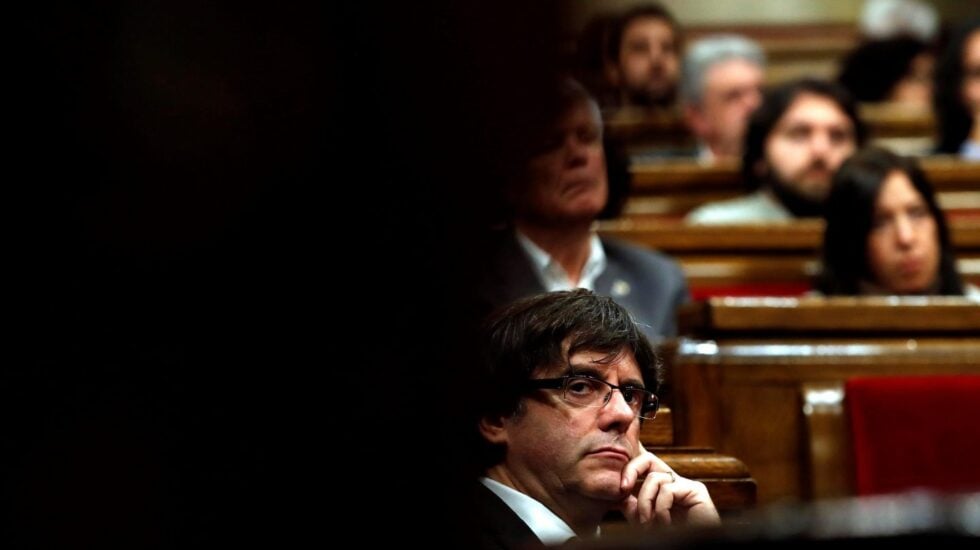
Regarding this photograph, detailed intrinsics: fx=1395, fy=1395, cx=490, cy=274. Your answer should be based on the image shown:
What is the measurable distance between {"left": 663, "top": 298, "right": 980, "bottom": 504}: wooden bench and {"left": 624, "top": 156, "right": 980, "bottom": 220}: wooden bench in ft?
2.91

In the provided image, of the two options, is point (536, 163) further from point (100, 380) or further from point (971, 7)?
point (971, 7)

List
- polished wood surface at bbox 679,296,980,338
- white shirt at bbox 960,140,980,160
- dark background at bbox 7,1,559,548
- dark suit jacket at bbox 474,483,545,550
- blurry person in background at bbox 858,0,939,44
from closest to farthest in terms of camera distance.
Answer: dark background at bbox 7,1,559,548 < dark suit jacket at bbox 474,483,545,550 < polished wood surface at bbox 679,296,980,338 < white shirt at bbox 960,140,980,160 < blurry person in background at bbox 858,0,939,44

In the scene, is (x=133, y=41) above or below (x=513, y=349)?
above

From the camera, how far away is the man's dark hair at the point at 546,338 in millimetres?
777

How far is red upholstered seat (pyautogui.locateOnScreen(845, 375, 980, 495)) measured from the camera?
1.04 meters


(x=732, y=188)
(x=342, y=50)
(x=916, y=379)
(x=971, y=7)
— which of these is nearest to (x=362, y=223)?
(x=342, y=50)

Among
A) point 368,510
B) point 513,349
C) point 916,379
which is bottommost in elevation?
point 916,379

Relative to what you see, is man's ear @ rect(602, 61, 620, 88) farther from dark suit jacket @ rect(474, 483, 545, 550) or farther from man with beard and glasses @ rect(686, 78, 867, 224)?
man with beard and glasses @ rect(686, 78, 867, 224)

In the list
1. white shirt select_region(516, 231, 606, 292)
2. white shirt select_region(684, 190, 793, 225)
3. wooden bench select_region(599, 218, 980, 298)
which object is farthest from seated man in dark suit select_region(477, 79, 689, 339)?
white shirt select_region(684, 190, 793, 225)

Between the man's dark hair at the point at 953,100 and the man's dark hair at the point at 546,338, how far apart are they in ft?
4.98

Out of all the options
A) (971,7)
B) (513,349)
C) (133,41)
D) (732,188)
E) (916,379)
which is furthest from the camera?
(971,7)

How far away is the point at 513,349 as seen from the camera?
2.56ft

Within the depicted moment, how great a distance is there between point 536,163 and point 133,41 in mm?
75

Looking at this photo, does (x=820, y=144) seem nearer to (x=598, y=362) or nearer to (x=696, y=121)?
(x=696, y=121)
